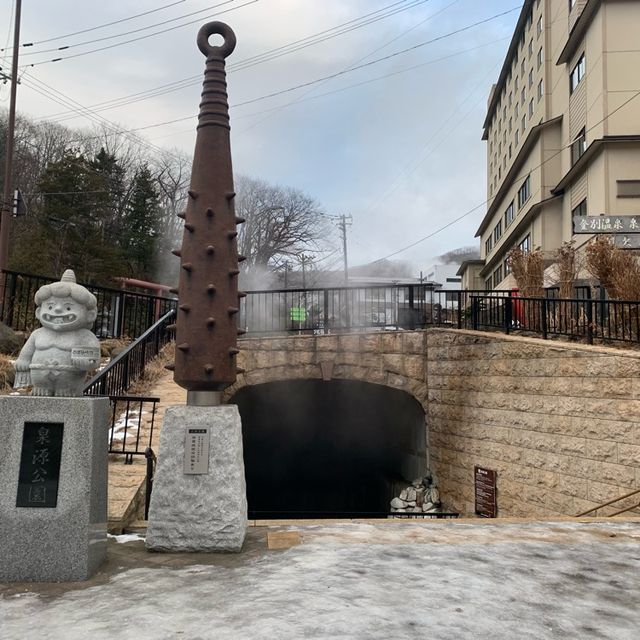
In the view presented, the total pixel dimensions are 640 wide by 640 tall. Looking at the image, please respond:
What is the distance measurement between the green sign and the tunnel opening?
1696 millimetres

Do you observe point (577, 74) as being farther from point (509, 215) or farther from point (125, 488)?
point (125, 488)

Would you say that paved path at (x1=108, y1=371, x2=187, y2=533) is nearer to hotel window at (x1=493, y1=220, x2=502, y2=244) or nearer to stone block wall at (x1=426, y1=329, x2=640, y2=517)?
stone block wall at (x1=426, y1=329, x2=640, y2=517)

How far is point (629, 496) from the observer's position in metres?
7.29

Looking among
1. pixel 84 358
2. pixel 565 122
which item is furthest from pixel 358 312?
pixel 565 122

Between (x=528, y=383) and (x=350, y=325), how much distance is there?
16.1ft

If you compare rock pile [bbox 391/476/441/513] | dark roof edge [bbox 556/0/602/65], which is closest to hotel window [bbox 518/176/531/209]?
dark roof edge [bbox 556/0/602/65]

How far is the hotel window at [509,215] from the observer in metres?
32.5

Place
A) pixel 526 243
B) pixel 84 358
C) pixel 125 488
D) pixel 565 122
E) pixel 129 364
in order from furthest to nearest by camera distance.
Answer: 1. pixel 526 243
2. pixel 565 122
3. pixel 129 364
4. pixel 125 488
5. pixel 84 358

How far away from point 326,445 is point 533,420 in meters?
9.11

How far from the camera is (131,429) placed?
782 cm

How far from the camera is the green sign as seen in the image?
1390cm

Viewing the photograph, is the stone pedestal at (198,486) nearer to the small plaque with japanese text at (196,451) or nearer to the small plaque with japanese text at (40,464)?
the small plaque with japanese text at (196,451)

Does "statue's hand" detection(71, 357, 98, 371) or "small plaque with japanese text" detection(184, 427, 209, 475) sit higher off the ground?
"statue's hand" detection(71, 357, 98, 371)

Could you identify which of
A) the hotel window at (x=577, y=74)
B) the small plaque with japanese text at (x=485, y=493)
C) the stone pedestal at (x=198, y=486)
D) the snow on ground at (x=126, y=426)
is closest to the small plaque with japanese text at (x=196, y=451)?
the stone pedestal at (x=198, y=486)
